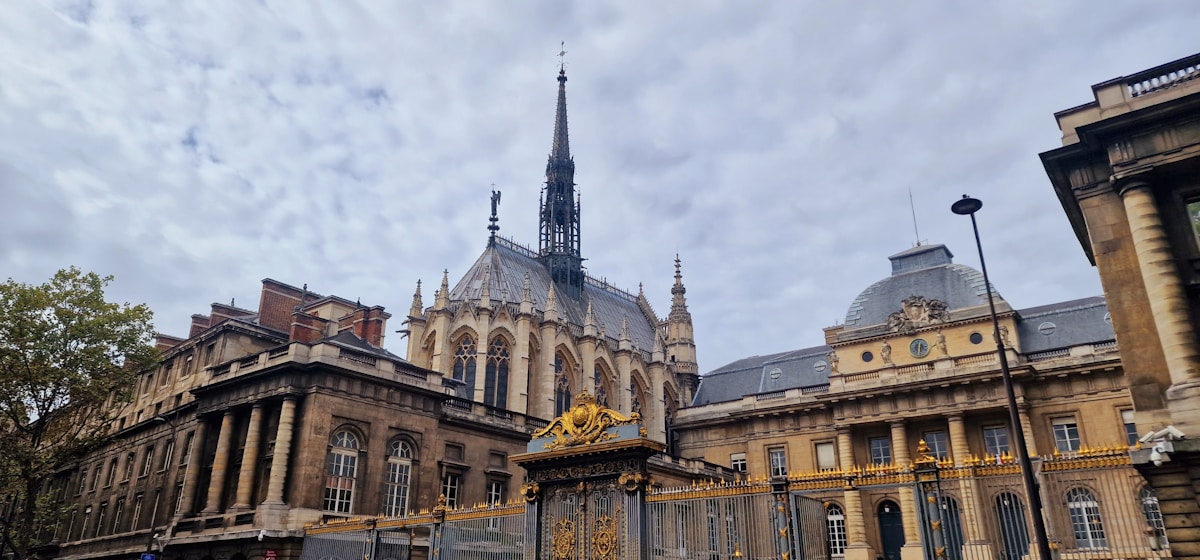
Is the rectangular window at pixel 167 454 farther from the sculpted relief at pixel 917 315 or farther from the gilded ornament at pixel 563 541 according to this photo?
the sculpted relief at pixel 917 315

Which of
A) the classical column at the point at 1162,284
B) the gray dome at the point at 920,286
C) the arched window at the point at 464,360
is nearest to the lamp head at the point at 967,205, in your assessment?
the classical column at the point at 1162,284

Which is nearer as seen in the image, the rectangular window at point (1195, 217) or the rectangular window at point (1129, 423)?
the rectangular window at point (1195, 217)

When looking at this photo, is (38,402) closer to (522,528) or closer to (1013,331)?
(522,528)

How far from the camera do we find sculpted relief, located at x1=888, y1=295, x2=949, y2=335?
125 ft

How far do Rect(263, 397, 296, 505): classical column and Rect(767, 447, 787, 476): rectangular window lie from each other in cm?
2485

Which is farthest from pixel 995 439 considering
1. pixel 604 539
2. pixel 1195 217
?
pixel 604 539

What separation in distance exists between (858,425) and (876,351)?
12.8ft

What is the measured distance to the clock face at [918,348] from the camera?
1497 inches

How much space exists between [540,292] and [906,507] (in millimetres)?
28522

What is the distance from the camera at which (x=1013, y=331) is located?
3684 centimetres

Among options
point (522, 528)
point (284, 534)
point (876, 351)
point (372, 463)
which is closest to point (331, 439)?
point (372, 463)

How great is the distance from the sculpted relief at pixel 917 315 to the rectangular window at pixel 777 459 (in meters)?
8.54

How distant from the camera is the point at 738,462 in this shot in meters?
44.1

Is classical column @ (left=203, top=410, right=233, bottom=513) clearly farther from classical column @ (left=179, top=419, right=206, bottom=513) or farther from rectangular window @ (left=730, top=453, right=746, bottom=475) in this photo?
rectangular window @ (left=730, top=453, right=746, bottom=475)
